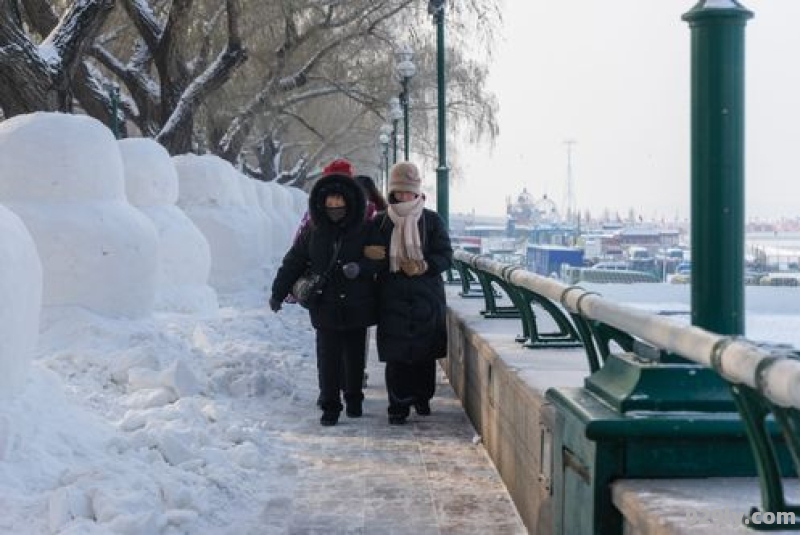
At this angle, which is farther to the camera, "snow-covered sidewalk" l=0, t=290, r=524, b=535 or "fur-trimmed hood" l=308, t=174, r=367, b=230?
"fur-trimmed hood" l=308, t=174, r=367, b=230

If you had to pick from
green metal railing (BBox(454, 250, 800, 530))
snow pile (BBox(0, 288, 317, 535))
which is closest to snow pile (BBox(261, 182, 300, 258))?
snow pile (BBox(0, 288, 317, 535))

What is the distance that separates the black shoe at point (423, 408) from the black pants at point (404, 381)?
154 mm

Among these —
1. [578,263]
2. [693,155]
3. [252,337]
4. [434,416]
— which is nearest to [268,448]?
[434,416]

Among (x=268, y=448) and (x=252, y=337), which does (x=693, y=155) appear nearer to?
(x=268, y=448)

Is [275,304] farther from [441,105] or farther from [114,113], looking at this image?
[114,113]

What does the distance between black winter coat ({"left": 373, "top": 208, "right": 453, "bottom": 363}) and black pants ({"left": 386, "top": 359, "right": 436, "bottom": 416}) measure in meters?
0.14

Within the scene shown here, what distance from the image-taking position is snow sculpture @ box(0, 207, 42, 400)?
6480 millimetres

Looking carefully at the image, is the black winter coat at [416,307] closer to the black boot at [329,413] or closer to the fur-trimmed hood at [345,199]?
the fur-trimmed hood at [345,199]

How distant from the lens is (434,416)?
8602 millimetres

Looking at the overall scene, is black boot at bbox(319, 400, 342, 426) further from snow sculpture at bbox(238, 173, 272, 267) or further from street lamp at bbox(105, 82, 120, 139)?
street lamp at bbox(105, 82, 120, 139)

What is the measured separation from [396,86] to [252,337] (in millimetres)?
20017

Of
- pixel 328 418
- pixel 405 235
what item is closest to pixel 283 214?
pixel 328 418

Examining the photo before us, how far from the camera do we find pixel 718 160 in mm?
3650

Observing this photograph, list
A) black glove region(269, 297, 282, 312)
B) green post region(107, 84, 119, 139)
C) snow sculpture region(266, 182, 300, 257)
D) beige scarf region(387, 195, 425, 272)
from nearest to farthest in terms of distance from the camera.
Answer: beige scarf region(387, 195, 425, 272)
black glove region(269, 297, 282, 312)
green post region(107, 84, 119, 139)
snow sculpture region(266, 182, 300, 257)
